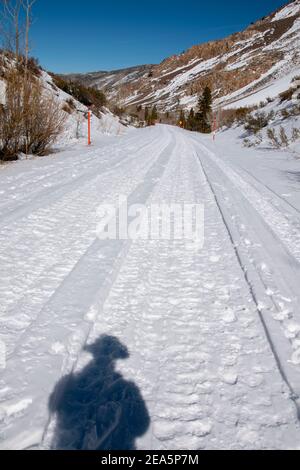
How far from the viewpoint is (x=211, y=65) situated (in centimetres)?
14375

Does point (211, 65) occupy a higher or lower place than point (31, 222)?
higher

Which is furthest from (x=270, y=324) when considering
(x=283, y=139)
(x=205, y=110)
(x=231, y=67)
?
(x=231, y=67)

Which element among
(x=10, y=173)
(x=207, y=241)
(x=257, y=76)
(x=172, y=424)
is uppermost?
(x=257, y=76)

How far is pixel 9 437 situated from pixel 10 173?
630 centimetres

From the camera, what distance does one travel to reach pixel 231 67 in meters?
118

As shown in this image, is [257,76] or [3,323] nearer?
[3,323]

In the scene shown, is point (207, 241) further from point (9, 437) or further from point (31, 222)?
point (9, 437)

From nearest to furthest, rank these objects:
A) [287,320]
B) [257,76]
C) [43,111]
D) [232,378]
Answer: [232,378], [287,320], [43,111], [257,76]

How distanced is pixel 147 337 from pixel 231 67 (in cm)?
13449

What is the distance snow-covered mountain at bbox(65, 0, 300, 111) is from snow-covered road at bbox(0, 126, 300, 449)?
63286mm

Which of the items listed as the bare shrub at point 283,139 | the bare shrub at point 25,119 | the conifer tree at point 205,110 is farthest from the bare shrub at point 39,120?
the conifer tree at point 205,110

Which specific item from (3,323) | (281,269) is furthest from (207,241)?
(3,323)

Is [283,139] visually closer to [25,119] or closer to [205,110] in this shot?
[25,119]

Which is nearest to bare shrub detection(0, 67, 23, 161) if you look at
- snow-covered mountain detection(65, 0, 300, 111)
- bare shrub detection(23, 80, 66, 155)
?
bare shrub detection(23, 80, 66, 155)
